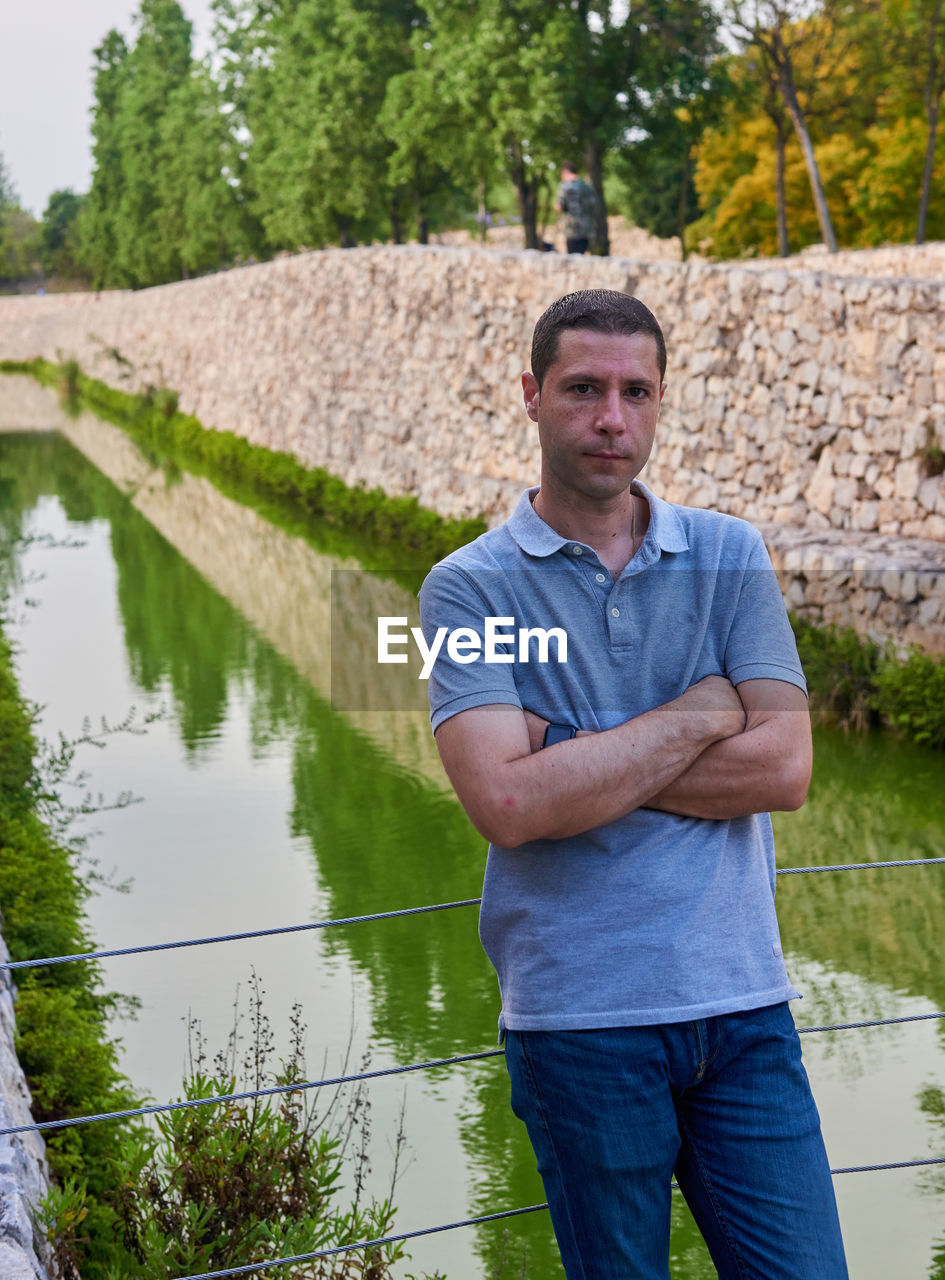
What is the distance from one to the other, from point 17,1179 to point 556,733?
4.96ft

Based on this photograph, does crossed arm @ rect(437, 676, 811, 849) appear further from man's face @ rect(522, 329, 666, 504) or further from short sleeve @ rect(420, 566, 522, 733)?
man's face @ rect(522, 329, 666, 504)

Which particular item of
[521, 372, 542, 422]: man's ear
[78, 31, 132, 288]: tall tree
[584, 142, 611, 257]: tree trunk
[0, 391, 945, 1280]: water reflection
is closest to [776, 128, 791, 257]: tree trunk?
[584, 142, 611, 257]: tree trunk

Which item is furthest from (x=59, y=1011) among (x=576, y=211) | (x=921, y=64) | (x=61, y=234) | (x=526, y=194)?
(x=61, y=234)

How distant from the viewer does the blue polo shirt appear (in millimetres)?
2031

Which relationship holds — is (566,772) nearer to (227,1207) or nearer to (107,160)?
(227,1207)

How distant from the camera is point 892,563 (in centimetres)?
960

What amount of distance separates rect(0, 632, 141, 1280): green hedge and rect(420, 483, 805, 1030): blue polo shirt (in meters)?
1.96

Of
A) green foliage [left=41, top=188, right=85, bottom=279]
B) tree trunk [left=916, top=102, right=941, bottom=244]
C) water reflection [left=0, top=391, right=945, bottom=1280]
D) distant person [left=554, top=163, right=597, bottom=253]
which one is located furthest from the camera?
green foliage [left=41, top=188, right=85, bottom=279]

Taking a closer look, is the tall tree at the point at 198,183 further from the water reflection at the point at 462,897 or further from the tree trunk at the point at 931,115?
the water reflection at the point at 462,897

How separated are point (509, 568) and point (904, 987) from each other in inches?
183

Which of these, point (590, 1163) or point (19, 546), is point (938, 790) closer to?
point (590, 1163)

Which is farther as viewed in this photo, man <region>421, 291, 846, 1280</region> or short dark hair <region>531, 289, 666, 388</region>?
short dark hair <region>531, 289, 666, 388</region>

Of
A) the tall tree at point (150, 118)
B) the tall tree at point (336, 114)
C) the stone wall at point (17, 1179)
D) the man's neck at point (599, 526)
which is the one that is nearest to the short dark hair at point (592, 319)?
the man's neck at point (599, 526)

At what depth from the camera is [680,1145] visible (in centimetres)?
208
